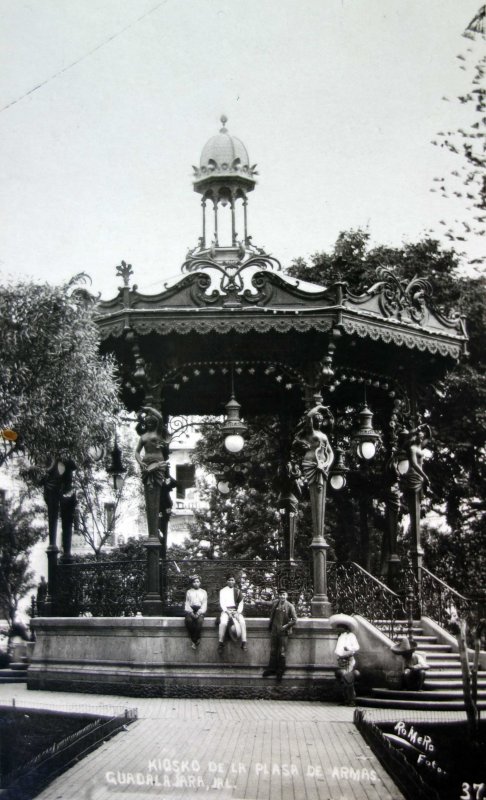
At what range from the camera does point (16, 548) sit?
42.3 metres

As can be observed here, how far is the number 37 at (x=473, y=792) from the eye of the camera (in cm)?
955

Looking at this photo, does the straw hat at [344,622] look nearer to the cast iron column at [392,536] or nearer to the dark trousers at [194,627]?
the dark trousers at [194,627]

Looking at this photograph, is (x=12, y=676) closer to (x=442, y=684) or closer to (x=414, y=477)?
(x=414, y=477)

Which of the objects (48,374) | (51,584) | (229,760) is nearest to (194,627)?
(51,584)

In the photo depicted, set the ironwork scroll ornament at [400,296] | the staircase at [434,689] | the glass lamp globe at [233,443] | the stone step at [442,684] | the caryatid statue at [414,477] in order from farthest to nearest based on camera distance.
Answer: the caryatid statue at [414,477] < the ironwork scroll ornament at [400,296] < the glass lamp globe at [233,443] < the stone step at [442,684] < the staircase at [434,689]

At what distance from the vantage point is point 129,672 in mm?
18469

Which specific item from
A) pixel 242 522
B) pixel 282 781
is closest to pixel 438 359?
pixel 282 781

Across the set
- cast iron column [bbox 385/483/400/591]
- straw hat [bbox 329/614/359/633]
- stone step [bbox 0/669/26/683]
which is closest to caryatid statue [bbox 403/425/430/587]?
cast iron column [bbox 385/483/400/591]

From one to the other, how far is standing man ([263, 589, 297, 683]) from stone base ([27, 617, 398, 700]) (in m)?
0.20

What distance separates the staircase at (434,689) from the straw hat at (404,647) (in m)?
0.60

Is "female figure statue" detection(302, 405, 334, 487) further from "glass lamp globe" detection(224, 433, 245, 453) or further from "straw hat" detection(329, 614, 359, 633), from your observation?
"straw hat" detection(329, 614, 359, 633)

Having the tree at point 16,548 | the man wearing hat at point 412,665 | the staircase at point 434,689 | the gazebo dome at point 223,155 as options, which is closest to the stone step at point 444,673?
the staircase at point 434,689

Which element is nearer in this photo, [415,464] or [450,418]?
[415,464]

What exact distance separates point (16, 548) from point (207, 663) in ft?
84.1
